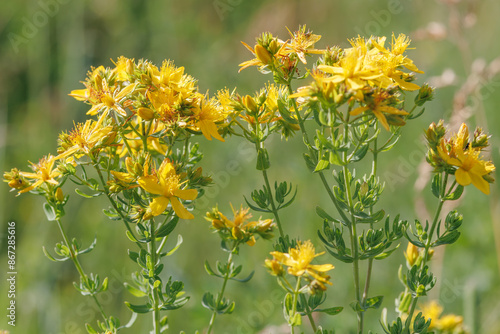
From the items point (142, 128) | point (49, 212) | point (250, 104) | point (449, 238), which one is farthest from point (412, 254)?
point (49, 212)

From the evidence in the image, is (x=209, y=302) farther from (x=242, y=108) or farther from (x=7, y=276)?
(x=7, y=276)

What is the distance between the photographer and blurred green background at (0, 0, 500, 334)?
358 cm

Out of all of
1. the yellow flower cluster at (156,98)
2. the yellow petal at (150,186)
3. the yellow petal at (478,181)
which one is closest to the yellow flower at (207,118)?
the yellow flower cluster at (156,98)

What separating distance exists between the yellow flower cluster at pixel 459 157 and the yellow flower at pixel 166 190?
34.0 inches

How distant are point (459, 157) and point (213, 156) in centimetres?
345

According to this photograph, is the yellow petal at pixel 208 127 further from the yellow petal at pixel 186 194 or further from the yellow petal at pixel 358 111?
the yellow petal at pixel 358 111

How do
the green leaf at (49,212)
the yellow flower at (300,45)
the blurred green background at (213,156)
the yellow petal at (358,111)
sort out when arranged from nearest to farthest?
the yellow petal at (358,111) → the yellow flower at (300,45) → the green leaf at (49,212) → the blurred green background at (213,156)

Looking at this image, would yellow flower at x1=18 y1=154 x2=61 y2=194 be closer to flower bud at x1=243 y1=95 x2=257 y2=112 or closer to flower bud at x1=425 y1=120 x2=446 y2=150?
flower bud at x1=243 y1=95 x2=257 y2=112

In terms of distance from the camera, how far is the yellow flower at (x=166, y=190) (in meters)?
1.76

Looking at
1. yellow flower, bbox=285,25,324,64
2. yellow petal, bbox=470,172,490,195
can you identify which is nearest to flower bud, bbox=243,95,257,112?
yellow flower, bbox=285,25,324,64

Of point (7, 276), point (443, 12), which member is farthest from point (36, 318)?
point (443, 12)

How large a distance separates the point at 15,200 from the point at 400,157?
146 inches

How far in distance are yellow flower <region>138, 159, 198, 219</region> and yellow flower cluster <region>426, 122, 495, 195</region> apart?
34.0 inches

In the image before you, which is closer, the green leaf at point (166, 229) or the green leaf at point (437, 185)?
the green leaf at point (166, 229)
